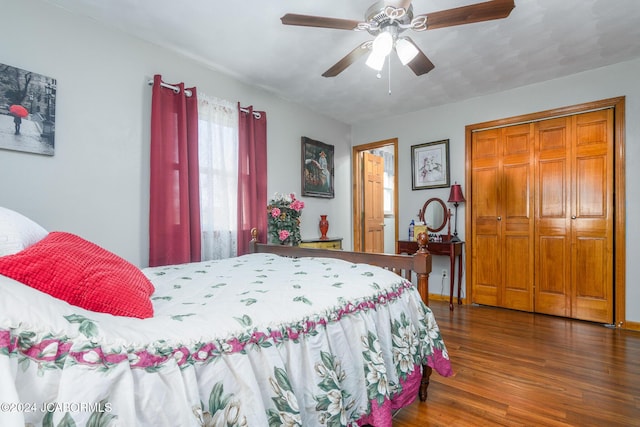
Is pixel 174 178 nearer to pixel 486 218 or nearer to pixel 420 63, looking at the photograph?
pixel 420 63

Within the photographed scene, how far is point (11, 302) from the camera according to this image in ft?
1.96

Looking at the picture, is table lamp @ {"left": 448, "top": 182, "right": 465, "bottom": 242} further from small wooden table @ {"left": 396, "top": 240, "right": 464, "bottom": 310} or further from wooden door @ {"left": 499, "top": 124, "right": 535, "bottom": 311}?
wooden door @ {"left": 499, "top": 124, "right": 535, "bottom": 311}

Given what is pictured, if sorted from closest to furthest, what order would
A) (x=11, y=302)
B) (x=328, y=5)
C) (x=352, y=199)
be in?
(x=11, y=302), (x=328, y=5), (x=352, y=199)

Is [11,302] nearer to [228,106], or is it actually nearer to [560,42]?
[228,106]

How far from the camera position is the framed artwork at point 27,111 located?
6.14 feet

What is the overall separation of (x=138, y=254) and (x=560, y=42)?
388cm

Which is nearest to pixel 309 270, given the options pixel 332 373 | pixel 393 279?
pixel 393 279

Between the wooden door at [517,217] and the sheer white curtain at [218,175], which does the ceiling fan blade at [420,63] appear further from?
the wooden door at [517,217]

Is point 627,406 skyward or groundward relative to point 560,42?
groundward

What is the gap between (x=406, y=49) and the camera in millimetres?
2012

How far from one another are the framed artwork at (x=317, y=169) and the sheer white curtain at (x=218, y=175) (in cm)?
112

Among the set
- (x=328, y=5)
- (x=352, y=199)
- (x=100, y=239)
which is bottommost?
(x=100, y=239)

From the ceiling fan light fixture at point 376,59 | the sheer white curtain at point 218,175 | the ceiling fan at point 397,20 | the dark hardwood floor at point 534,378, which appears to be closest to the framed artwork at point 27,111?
the sheer white curtain at point 218,175

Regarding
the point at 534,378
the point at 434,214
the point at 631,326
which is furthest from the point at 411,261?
the point at 631,326
